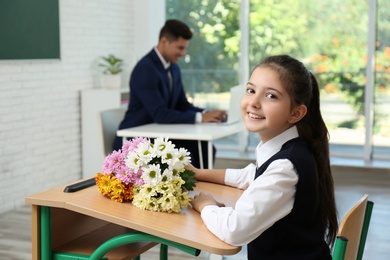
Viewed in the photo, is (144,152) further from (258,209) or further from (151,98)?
(151,98)

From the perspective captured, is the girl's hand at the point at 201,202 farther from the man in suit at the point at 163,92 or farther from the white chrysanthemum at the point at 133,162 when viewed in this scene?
the man in suit at the point at 163,92

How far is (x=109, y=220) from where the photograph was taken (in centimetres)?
198

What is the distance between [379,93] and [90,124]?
2939mm

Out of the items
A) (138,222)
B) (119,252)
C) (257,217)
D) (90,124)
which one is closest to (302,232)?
(257,217)

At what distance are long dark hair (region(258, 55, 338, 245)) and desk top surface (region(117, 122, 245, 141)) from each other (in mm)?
1930

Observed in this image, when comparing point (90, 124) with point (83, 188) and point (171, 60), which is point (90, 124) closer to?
point (171, 60)

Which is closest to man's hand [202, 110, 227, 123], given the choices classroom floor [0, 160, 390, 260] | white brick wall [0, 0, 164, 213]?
classroom floor [0, 160, 390, 260]

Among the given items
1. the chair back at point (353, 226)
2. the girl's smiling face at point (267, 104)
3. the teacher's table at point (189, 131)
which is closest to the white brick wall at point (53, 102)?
the teacher's table at point (189, 131)

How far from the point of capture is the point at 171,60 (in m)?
4.77

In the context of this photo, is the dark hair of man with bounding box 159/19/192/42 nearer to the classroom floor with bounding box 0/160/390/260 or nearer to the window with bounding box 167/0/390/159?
the classroom floor with bounding box 0/160/390/260

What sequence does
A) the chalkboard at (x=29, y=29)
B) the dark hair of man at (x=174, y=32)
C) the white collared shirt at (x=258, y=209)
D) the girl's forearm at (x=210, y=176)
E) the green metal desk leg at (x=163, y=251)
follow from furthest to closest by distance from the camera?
the chalkboard at (x=29, y=29)
the dark hair of man at (x=174, y=32)
the green metal desk leg at (x=163, y=251)
the girl's forearm at (x=210, y=176)
the white collared shirt at (x=258, y=209)

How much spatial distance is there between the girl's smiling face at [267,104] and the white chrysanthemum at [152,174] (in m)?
0.32

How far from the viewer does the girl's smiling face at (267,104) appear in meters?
2.00

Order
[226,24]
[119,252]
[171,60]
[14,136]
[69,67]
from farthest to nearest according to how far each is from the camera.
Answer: [226,24] < [69,67] < [14,136] < [171,60] < [119,252]
